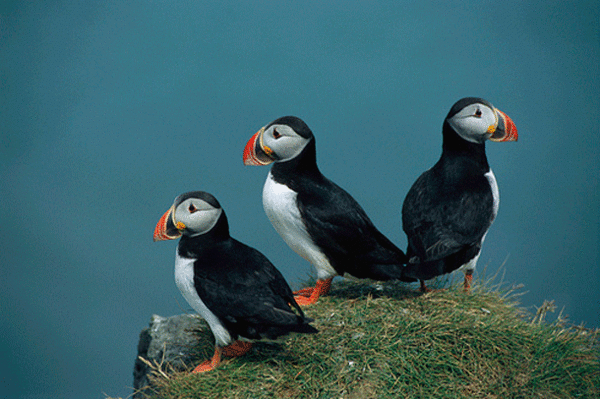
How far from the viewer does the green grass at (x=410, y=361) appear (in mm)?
3988

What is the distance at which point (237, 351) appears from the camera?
421 cm

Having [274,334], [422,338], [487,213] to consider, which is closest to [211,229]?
[274,334]

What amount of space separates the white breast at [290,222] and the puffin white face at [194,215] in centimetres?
77

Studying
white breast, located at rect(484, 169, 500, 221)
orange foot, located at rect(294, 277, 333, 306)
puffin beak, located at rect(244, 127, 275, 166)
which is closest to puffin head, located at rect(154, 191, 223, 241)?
puffin beak, located at rect(244, 127, 275, 166)

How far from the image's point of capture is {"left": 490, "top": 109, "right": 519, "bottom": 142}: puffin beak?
15.3 ft

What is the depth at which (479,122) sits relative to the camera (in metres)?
→ 4.62

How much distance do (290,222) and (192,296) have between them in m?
1.01

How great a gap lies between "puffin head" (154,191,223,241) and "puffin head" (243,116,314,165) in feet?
2.38

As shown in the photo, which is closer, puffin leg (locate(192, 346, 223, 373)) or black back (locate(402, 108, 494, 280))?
puffin leg (locate(192, 346, 223, 373))

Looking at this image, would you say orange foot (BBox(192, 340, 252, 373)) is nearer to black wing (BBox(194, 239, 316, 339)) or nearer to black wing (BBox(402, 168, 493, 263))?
black wing (BBox(194, 239, 316, 339))

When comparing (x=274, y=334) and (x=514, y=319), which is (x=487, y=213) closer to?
(x=514, y=319)

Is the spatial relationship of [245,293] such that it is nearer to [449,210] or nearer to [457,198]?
[449,210]

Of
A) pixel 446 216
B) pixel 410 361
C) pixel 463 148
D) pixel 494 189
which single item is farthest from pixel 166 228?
pixel 494 189

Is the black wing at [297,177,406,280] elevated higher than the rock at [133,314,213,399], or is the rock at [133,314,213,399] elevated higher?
the black wing at [297,177,406,280]
